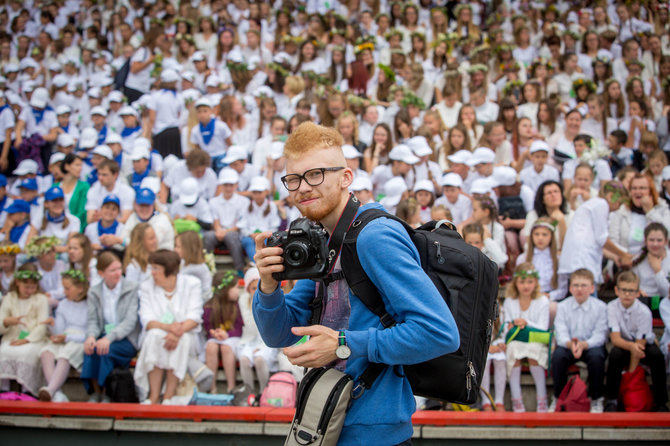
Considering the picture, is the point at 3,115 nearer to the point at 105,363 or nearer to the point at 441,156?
the point at 105,363

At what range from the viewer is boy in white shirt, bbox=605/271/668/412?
5.28 m

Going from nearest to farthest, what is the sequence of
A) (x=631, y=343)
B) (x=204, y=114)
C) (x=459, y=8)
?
(x=631, y=343), (x=204, y=114), (x=459, y=8)

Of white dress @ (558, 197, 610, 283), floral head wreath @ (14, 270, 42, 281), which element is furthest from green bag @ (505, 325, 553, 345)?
floral head wreath @ (14, 270, 42, 281)

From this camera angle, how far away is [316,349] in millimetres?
1922

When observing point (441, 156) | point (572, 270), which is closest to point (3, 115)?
point (441, 156)

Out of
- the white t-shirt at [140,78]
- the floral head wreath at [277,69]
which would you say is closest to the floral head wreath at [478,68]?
the floral head wreath at [277,69]

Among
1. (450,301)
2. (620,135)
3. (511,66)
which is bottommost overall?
(450,301)

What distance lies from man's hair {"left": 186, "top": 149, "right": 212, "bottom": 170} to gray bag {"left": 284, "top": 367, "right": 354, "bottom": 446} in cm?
704

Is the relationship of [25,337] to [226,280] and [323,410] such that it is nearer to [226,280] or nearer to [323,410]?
[226,280]

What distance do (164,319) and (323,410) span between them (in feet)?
14.4

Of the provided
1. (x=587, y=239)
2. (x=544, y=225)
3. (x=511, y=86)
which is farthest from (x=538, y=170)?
(x=511, y=86)

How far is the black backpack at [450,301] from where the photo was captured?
2021mm

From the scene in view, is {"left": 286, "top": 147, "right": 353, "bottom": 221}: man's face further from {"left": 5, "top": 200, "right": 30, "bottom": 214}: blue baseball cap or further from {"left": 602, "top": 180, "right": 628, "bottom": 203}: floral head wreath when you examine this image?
{"left": 5, "top": 200, "right": 30, "bottom": 214}: blue baseball cap

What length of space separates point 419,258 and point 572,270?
489cm
